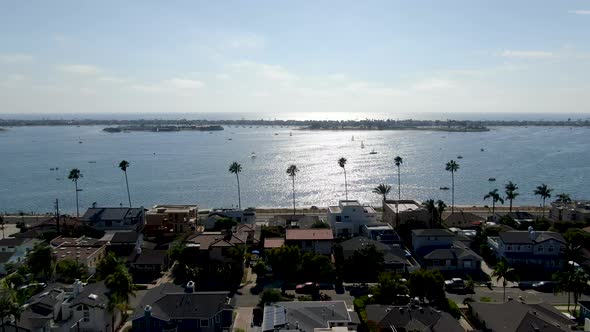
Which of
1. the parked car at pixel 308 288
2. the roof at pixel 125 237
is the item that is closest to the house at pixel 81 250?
the roof at pixel 125 237

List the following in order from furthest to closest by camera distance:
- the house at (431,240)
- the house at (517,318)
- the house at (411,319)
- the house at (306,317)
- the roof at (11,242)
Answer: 1. the house at (431,240)
2. the roof at (11,242)
3. the house at (411,319)
4. the house at (517,318)
5. the house at (306,317)

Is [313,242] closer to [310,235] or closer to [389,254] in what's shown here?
[310,235]

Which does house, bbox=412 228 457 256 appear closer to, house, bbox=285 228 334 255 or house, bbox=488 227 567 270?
house, bbox=488 227 567 270

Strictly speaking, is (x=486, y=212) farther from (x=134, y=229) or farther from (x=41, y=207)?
(x=41, y=207)

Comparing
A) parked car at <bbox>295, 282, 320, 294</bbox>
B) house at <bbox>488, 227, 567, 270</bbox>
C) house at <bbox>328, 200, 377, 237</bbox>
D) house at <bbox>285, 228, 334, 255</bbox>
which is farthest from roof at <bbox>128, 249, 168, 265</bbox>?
house at <bbox>488, 227, 567, 270</bbox>

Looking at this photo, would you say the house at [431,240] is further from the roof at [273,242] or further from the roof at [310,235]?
the roof at [273,242]

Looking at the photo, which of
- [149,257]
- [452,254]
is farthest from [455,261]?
[149,257]
